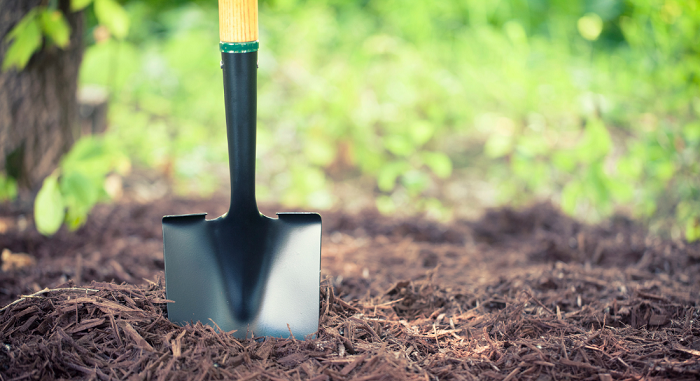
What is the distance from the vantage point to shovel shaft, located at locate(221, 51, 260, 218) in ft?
3.41

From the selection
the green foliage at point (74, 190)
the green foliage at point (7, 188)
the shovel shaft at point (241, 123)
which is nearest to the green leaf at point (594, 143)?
the shovel shaft at point (241, 123)

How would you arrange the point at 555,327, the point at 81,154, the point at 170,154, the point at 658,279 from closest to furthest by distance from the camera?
the point at 555,327
the point at 658,279
the point at 81,154
the point at 170,154

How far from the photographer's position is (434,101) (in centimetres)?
275

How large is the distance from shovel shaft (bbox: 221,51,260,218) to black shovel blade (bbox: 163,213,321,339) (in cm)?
5

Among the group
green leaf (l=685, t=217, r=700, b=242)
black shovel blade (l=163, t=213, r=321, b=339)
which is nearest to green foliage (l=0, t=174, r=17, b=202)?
black shovel blade (l=163, t=213, r=321, b=339)

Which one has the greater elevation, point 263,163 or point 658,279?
point 263,163

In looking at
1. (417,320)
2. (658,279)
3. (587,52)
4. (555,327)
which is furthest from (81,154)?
(587,52)

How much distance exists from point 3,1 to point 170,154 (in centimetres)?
112

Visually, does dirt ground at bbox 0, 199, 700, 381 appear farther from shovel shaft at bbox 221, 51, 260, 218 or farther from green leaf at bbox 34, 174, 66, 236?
shovel shaft at bbox 221, 51, 260, 218

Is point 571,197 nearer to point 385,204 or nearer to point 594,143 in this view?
point 594,143

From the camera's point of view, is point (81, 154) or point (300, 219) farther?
point (81, 154)

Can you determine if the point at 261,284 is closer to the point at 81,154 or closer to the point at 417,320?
the point at 417,320

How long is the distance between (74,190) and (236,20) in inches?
37.1

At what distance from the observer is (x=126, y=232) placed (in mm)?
1795
